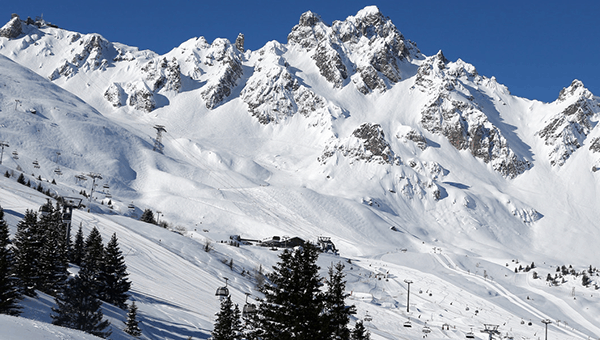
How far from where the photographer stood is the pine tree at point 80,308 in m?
22.2

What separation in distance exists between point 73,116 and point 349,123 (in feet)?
295

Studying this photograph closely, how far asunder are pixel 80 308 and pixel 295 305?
10164mm

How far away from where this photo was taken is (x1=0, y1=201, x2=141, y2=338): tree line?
2227 cm

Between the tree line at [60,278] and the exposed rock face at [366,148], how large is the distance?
12414cm

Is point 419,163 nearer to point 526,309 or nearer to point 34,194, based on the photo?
point 526,309

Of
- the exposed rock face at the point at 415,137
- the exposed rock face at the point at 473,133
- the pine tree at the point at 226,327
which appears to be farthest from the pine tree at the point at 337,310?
the exposed rock face at the point at 473,133

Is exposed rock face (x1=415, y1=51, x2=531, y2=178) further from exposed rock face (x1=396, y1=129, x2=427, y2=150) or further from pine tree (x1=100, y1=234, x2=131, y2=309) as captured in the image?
pine tree (x1=100, y1=234, x2=131, y2=309)

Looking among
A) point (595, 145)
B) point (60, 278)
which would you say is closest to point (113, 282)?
point (60, 278)

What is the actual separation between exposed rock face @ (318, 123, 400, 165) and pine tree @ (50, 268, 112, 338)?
456 ft

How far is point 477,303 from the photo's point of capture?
2680 inches

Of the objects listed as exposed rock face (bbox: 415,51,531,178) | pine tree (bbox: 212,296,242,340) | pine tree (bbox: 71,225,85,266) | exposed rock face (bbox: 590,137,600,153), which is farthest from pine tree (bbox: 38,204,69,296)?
exposed rock face (bbox: 590,137,600,153)

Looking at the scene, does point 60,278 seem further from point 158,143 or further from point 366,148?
point 366,148

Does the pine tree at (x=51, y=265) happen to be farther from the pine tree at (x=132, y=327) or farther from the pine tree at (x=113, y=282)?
the pine tree at (x=132, y=327)

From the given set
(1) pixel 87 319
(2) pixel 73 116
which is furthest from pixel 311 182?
(1) pixel 87 319
